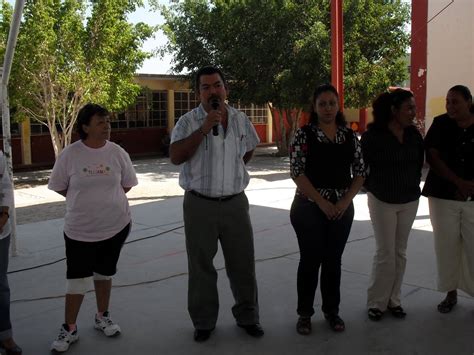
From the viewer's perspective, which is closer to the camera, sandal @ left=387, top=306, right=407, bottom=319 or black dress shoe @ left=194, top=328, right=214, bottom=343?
black dress shoe @ left=194, top=328, right=214, bottom=343

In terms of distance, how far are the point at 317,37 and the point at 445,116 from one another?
11.0m

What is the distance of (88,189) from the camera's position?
10.7 ft

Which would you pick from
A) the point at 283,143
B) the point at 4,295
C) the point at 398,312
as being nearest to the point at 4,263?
the point at 4,295

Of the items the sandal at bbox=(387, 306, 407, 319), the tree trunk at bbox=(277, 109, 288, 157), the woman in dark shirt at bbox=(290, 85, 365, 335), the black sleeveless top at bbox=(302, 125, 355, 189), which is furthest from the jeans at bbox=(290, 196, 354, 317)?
the tree trunk at bbox=(277, 109, 288, 157)

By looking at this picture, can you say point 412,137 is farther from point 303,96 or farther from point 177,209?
point 303,96

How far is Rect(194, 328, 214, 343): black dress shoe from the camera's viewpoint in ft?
11.1

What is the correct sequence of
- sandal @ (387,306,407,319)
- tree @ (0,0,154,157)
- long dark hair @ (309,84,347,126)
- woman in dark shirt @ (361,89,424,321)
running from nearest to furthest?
long dark hair @ (309,84,347,126)
woman in dark shirt @ (361,89,424,321)
sandal @ (387,306,407,319)
tree @ (0,0,154,157)

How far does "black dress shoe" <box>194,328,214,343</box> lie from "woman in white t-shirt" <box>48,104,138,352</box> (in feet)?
2.28

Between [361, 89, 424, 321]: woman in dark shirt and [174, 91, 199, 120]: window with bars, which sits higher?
[174, 91, 199, 120]: window with bars

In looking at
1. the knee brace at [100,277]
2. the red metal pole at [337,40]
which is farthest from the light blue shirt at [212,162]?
the red metal pole at [337,40]

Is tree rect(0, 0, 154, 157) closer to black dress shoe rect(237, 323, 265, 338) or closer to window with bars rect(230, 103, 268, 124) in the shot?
black dress shoe rect(237, 323, 265, 338)

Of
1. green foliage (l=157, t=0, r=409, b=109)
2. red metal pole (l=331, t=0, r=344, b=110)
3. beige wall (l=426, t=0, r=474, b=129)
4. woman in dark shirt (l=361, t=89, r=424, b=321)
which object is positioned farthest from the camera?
green foliage (l=157, t=0, r=409, b=109)

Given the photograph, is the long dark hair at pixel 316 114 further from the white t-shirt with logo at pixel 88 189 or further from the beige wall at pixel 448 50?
the beige wall at pixel 448 50

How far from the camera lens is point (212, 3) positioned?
55.0ft
